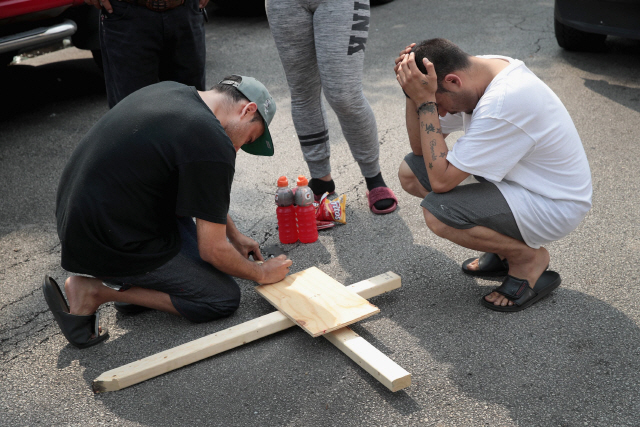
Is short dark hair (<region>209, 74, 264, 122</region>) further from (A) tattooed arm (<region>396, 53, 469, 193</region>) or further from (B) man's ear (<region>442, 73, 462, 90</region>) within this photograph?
(B) man's ear (<region>442, 73, 462, 90</region>)

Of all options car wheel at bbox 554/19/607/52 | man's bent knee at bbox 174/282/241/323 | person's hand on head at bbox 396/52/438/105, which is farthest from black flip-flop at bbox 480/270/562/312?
car wheel at bbox 554/19/607/52

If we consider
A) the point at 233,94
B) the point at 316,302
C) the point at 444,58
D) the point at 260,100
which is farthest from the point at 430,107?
the point at 316,302

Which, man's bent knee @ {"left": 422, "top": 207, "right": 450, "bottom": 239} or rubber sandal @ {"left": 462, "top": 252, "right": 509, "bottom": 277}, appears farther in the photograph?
rubber sandal @ {"left": 462, "top": 252, "right": 509, "bottom": 277}

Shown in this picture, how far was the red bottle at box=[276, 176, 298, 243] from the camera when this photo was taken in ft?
11.2

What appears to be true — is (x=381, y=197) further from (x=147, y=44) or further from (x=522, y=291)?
(x=147, y=44)

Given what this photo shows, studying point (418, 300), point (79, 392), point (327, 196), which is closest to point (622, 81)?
point (327, 196)

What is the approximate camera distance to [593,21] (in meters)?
5.33

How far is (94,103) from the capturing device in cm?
571

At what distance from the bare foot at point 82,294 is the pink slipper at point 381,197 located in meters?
1.68

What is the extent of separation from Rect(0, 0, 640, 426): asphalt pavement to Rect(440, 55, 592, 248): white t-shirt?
0.45 m

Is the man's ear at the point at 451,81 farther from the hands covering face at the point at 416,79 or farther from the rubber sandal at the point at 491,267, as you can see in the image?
the rubber sandal at the point at 491,267

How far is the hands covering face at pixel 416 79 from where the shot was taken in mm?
2502

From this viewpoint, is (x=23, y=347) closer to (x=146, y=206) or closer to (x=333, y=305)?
(x=146, y=206)

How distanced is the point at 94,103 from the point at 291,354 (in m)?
4.09
